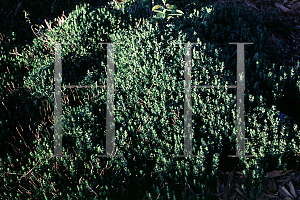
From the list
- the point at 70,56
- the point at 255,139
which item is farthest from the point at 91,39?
the point at 255,139

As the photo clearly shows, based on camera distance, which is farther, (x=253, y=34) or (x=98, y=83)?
(x=253, y=34)

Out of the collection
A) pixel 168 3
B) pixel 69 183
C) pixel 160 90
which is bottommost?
pixel 69 183

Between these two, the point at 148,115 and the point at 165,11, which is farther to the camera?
the point at 165,11

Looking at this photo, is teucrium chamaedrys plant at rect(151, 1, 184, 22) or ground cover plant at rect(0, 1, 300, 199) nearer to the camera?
ground cover plant at rect(0, 1, 300, 199)

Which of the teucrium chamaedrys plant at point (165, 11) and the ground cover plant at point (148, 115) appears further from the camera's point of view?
the teucrium chamaedrys plant at point (165, 11)

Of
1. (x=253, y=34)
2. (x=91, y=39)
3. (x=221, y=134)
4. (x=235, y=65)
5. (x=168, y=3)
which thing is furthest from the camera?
(x=168, y=3)

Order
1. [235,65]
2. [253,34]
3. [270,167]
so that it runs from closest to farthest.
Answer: [270,167], [235,65], [253,34]

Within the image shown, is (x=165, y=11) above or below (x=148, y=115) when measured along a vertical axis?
above

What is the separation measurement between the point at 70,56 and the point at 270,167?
3785 millimetres

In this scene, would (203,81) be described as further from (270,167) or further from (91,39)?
(91,39)

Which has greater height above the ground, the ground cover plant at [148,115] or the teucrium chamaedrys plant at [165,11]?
the teucrium chamaedrys plant at [165,11]

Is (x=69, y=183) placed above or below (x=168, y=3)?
below

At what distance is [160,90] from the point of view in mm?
4238

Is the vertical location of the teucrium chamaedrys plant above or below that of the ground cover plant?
above
